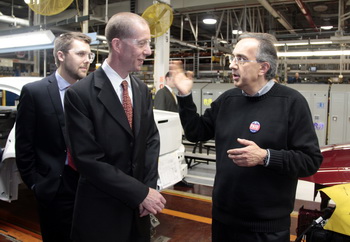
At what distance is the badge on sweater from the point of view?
185 centimetres

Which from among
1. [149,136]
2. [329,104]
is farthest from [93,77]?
[329,104]

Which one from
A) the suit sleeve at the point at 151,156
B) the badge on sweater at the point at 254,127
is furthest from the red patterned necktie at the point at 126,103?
the badge on sweater at the point at 254,127

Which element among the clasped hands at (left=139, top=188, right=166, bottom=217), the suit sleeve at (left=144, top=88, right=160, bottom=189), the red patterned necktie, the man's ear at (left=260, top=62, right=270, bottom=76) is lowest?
the clasped hands at (left=139, top=188, right=166, bottom=217)

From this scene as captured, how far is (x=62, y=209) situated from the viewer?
2.29 m

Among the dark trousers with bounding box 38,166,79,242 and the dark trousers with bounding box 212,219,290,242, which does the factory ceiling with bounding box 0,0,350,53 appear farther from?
the dark trousers with bounding box 212,219,290,242

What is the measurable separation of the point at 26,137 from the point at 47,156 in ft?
0.66

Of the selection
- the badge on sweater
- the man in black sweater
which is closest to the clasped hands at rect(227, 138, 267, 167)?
the man in black sweater

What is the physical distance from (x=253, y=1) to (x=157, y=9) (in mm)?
4288

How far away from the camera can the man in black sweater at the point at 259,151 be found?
1791mm

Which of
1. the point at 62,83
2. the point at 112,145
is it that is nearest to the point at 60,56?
the point at 62,83

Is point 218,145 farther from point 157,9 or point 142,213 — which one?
point 157,9

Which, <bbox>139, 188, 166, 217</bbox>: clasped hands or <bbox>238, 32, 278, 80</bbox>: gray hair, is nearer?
<bbox>139, 188, 166, 217</bbox>: clasped hands

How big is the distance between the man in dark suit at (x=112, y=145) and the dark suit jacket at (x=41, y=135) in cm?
70

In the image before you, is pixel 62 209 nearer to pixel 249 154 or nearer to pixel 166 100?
pixel 249 154
